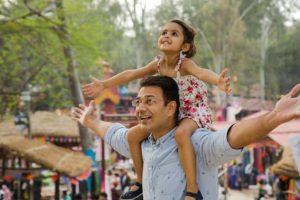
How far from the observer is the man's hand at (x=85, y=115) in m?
3.13

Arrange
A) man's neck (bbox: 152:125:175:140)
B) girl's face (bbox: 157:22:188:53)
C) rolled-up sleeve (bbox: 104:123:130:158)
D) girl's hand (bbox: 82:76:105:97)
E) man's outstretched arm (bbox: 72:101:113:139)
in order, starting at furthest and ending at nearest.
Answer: girl's hand (bbox: 82:76:105:97) → man's outstretched arm (bbox: 72:101:113:139) → rolled-up sleeve (bbox: 104:123:130:158) → girl's face (bbox: 157:22:188:53) → man's neck (bbox: 152:125:175:140)

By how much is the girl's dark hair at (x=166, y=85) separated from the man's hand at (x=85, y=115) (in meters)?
0.73

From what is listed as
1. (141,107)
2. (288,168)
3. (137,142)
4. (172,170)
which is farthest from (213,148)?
(288,168)

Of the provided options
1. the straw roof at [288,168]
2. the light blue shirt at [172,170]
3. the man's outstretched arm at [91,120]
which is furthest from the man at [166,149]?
the straw roof at [288,168]

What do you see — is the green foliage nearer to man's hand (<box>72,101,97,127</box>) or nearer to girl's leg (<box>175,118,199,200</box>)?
man's hand (<box>72,101,97,127</box>)

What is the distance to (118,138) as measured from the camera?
2.92m

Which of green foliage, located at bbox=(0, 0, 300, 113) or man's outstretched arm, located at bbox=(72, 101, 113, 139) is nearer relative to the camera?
man's outstretched arm, located at bbox=(72, 101, 113, 139)

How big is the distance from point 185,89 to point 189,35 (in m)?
0.30

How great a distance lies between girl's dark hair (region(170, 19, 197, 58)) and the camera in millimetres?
2678

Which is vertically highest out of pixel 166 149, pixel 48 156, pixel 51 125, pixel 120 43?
pixel 120 43

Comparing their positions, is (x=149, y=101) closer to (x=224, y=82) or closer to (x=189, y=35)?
(x=224, y=82)

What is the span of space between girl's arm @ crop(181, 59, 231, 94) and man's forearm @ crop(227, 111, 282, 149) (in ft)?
1.06

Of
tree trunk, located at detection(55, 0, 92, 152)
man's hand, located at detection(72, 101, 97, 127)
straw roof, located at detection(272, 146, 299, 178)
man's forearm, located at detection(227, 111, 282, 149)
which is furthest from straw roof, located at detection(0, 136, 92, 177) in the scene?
man's forearm, located at detection(227, 111, 282, 149)

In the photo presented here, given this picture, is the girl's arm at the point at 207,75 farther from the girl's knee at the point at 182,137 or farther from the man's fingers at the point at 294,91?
the man's fingers at the point at 294,91
